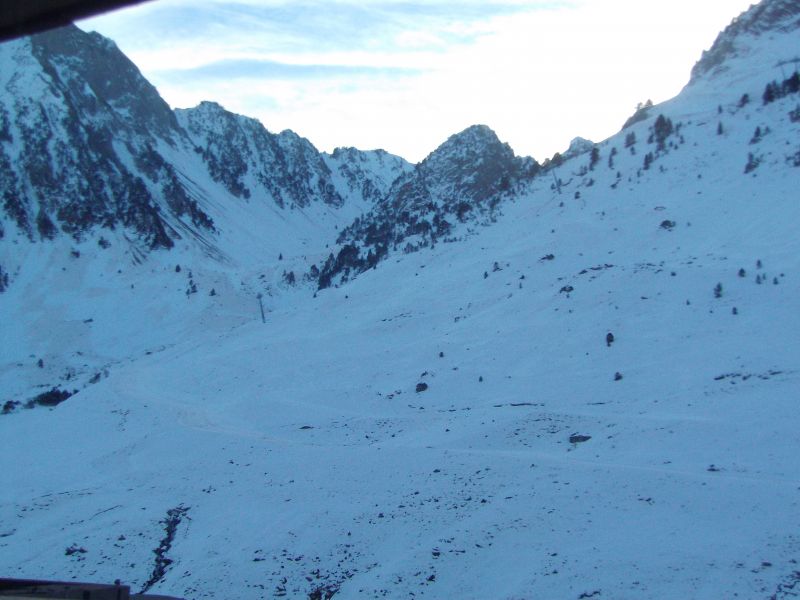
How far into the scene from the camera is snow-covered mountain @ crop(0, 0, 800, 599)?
32.6 ft

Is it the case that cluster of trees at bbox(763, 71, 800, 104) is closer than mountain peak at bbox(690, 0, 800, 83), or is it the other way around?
cluster of trees at bbox(763, 71, 800, 104)

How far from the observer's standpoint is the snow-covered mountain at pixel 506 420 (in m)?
9.94

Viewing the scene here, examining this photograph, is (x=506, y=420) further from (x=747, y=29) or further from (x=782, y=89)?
(x=747, y=29)

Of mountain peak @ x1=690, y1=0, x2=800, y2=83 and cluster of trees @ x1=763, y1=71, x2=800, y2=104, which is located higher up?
mountain peak @ x1=690, y1=0, x2=800, y2=83

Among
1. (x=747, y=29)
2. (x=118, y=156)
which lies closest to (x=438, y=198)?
(x=747, y=29)

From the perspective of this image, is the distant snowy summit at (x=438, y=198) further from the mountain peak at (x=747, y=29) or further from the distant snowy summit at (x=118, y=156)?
the distant snowy summit at (x=118, y=156)

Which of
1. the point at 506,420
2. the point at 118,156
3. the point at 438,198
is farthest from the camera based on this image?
the point at 118,156

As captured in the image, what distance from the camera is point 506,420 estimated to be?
16531 millimetres

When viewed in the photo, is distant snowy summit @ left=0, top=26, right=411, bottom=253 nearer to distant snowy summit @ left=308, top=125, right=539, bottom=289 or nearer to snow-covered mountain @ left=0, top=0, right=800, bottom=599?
distant snowy summit @ left=308, top=125, right=539, bottom=289

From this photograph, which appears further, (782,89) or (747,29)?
(747,29)

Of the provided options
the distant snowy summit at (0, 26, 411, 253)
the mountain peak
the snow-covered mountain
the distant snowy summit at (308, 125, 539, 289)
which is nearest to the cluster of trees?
the snow-covered mountain

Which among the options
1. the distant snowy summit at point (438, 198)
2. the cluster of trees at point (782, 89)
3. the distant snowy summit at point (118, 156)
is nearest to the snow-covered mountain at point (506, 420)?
the cluster of trees at point (782, 89)

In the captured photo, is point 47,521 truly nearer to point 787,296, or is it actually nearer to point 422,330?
point 422,330

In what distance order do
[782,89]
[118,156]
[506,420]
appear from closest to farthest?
[506,420] < [782,89] < [118,156]
